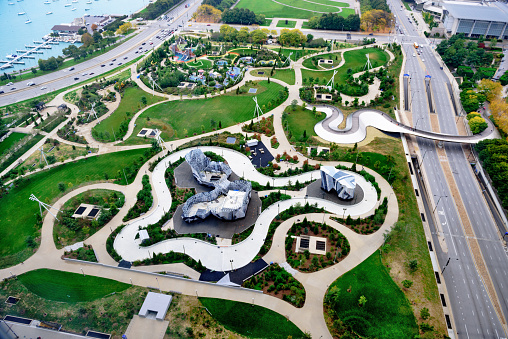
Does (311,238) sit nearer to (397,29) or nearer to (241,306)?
(241,306)

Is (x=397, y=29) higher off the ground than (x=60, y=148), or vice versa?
(x=397, y=29)

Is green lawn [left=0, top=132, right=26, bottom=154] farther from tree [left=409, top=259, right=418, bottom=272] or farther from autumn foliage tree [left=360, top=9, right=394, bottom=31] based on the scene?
autumn foliage tree [left=360, top=9, right=394, bottom=31]

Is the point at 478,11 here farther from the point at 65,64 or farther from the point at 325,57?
the point at 65,64

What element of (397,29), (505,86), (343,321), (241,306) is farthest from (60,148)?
(397,29)

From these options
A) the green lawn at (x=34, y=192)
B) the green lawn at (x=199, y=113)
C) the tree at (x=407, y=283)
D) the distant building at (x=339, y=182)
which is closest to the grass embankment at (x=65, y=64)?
the green lawn at (x=199, y=113)

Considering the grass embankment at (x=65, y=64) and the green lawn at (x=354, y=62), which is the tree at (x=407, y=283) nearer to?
the green lawn at (x=354, y=62)

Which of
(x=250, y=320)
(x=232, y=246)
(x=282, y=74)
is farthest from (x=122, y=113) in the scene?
(x=250, y=320)
